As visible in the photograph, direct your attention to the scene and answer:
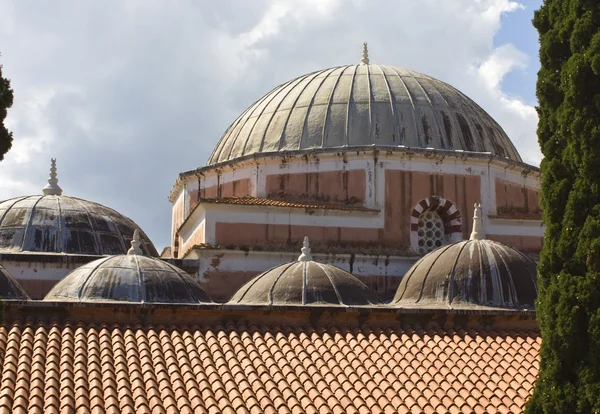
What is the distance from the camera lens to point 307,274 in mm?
18172

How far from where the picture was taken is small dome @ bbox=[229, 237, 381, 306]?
58.3 feet

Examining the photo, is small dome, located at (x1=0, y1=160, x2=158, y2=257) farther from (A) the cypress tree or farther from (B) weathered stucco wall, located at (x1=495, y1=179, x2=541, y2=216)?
(A) the cypress tree

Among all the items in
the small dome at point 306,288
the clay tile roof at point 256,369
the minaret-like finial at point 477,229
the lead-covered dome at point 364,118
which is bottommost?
the clay tile roof at point 256,369

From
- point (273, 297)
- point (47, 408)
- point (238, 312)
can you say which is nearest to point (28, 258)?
point (273, 297)

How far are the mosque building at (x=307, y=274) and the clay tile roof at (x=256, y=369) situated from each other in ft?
0.09

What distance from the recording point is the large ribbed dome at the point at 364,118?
75.6 ft

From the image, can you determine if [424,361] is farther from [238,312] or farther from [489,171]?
[489,171]

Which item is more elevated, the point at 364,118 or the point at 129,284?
the point at 364,118

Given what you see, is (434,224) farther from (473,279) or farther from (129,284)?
(129,284)

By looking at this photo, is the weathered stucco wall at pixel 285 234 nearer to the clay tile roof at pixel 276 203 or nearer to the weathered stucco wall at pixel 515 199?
the clay tile roof at pixel 276 203

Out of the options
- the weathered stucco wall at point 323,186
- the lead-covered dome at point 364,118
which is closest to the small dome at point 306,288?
the weathered stucco wall at point 323,186

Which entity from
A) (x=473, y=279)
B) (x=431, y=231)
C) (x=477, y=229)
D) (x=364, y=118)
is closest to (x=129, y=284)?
(x=473, y=279)

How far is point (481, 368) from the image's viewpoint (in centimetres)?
1304

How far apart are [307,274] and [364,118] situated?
5974mm
